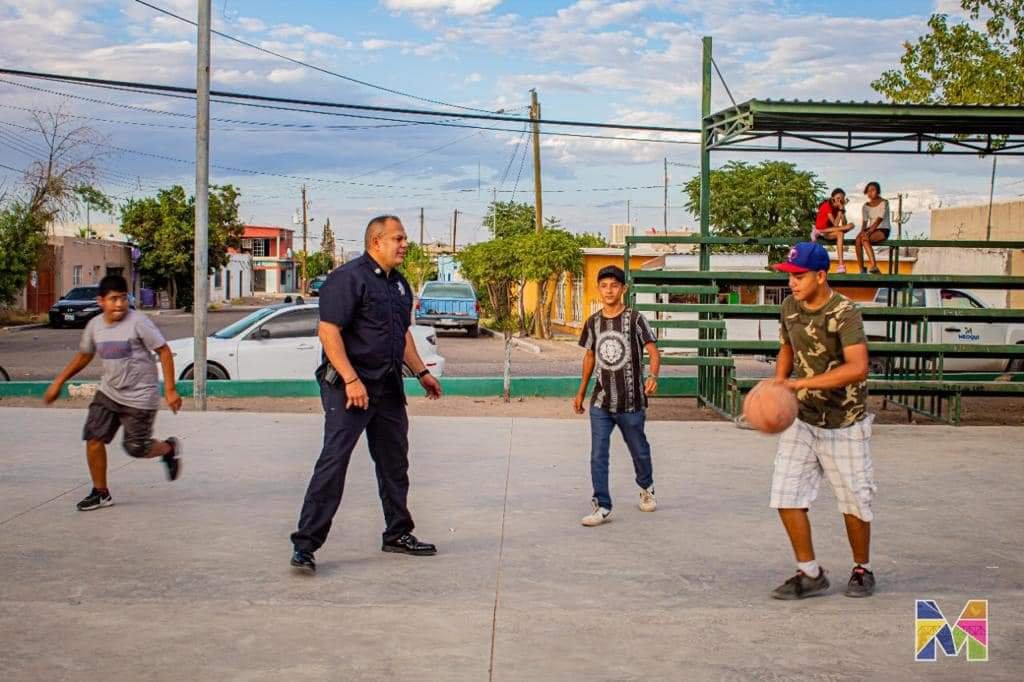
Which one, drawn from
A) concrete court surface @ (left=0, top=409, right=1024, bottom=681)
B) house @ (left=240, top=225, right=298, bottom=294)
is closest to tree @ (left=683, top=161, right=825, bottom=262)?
concrete court surface @ (left=0, top=409, right=1024, bottom=681)

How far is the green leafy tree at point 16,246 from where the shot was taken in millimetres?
39125

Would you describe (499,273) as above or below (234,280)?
above

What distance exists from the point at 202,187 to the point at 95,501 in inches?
324

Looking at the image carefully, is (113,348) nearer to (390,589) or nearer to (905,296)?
(390,589)

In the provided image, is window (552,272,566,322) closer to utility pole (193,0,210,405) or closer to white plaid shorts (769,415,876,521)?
utility pole (193,0,210,405)

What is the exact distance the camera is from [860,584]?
20.0 ft

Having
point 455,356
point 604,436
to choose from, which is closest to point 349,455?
point 604,436

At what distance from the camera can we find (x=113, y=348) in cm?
805

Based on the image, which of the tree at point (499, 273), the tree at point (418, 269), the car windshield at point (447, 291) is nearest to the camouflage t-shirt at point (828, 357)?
the tree at point (499, 273)

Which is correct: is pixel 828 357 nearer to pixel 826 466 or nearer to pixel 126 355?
pixel 826 466

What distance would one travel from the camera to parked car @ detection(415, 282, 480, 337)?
3628cm

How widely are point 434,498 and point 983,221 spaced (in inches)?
1448

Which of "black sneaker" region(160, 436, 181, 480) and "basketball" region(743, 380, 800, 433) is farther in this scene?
"black sneaker" region(160, 436, 181, 480)

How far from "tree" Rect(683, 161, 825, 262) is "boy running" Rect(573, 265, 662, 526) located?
1389 inches
